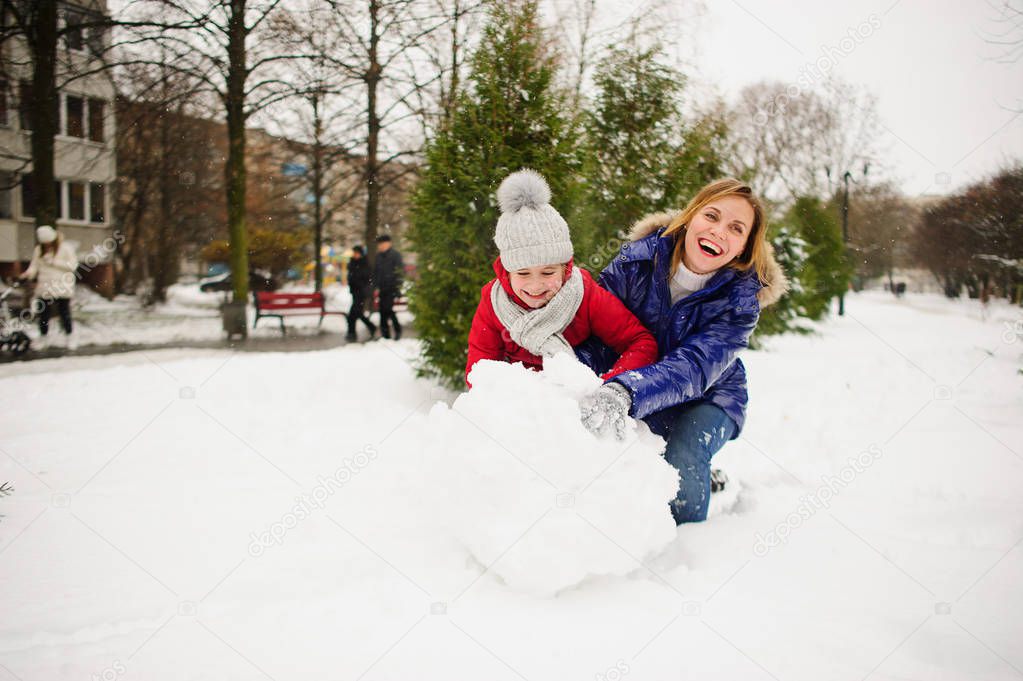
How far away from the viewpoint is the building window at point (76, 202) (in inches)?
890

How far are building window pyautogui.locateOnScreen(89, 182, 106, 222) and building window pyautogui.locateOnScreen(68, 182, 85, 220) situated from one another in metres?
0.36

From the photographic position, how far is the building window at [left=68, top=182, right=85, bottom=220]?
74.1 feet

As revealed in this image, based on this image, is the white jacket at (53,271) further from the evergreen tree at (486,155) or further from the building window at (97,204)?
the building window at (97,204)

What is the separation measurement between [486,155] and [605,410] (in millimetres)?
3606

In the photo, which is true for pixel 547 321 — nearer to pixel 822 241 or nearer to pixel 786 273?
pixel 786 273

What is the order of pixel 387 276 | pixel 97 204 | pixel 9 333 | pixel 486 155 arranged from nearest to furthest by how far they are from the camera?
pixel 486 155 → pixel 9 333 → pixel 387 276 → pixel 97 204

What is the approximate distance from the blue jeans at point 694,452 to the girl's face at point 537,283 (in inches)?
36.5

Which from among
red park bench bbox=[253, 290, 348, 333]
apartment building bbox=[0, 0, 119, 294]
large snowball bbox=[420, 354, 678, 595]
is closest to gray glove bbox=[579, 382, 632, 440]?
large snowball bbox=[420, 354, 678, 595]

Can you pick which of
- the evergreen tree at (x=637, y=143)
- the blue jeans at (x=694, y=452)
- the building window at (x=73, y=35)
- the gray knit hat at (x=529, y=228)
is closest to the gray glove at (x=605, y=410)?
the blue jeans at (x=694, y=452)

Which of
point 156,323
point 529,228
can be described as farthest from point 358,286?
point 529,228

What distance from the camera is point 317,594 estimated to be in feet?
6.98

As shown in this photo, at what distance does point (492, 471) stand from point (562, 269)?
1092 mm

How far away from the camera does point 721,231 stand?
8.62 feet

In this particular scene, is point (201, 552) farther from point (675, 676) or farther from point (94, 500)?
point (675, 676)
